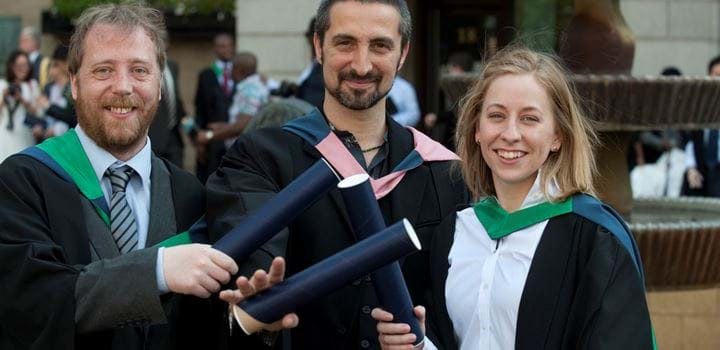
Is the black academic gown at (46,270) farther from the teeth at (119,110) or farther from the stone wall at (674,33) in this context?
the stone wall at (674,33)

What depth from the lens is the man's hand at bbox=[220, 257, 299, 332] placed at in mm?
3514

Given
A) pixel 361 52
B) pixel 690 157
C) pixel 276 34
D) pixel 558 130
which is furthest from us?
pixel 276 34

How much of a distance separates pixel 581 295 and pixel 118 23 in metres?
1.61

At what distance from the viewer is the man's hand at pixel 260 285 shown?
3.51 m

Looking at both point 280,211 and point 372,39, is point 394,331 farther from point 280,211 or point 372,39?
point 372,39

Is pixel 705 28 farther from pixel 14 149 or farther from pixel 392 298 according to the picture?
pixel 392 298

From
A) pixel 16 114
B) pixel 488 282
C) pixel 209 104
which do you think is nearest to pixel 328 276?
pixel 488 282

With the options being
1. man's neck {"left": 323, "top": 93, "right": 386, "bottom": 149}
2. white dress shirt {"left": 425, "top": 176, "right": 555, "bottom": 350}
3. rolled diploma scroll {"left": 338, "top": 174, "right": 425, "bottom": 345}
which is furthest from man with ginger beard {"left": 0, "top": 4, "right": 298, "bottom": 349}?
white dress shirt {"left": 425, "top": 176, "right": 555, "bottom": 350}

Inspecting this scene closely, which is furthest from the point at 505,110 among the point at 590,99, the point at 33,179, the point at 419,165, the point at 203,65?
the point at 203,65

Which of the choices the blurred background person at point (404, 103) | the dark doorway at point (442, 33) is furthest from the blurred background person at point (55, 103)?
the dark doorway at point (442, 33)

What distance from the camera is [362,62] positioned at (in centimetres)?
436

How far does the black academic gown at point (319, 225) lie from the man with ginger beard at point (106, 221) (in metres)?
0.21

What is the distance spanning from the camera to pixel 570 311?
156 inches

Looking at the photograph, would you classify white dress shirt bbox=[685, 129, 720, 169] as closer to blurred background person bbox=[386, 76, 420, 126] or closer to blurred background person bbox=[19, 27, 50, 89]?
blurred background person bbox=[386, 76, 420, 126]
